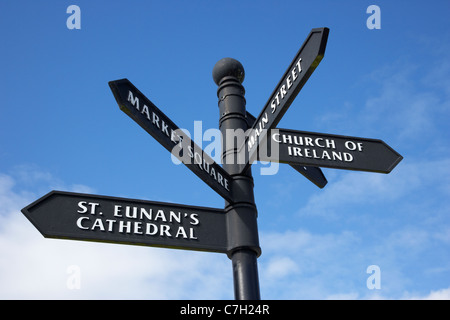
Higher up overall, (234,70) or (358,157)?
(234,70)

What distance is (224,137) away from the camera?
4730 mm

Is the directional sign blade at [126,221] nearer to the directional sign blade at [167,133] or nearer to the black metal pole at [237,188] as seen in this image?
the black metal pole at [237,188]

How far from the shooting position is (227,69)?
512 centimetres

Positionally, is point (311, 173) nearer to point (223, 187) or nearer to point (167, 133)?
point (223, 187)

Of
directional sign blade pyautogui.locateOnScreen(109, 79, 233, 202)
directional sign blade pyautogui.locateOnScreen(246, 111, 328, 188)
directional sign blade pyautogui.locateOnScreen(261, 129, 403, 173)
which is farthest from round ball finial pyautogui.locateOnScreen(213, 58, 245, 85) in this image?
directional sign blade pyautogui.locateOnScreen(109, 79, 233, 202)

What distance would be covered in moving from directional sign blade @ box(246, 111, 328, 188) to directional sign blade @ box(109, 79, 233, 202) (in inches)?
44.7

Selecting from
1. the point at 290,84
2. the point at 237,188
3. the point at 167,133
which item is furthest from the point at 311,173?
the point at 167,133

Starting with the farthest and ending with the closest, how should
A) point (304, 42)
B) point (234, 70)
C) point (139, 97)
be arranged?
point (234, 70) → point (139, 97) → point (304, 42)

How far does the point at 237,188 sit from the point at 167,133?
2.64 ft

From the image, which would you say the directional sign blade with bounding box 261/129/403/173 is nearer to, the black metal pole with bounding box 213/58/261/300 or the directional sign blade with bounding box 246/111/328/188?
the black metal pole with bounding box 213/58/261/300

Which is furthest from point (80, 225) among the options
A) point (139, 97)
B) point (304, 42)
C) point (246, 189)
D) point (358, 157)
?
point (358, 157)
